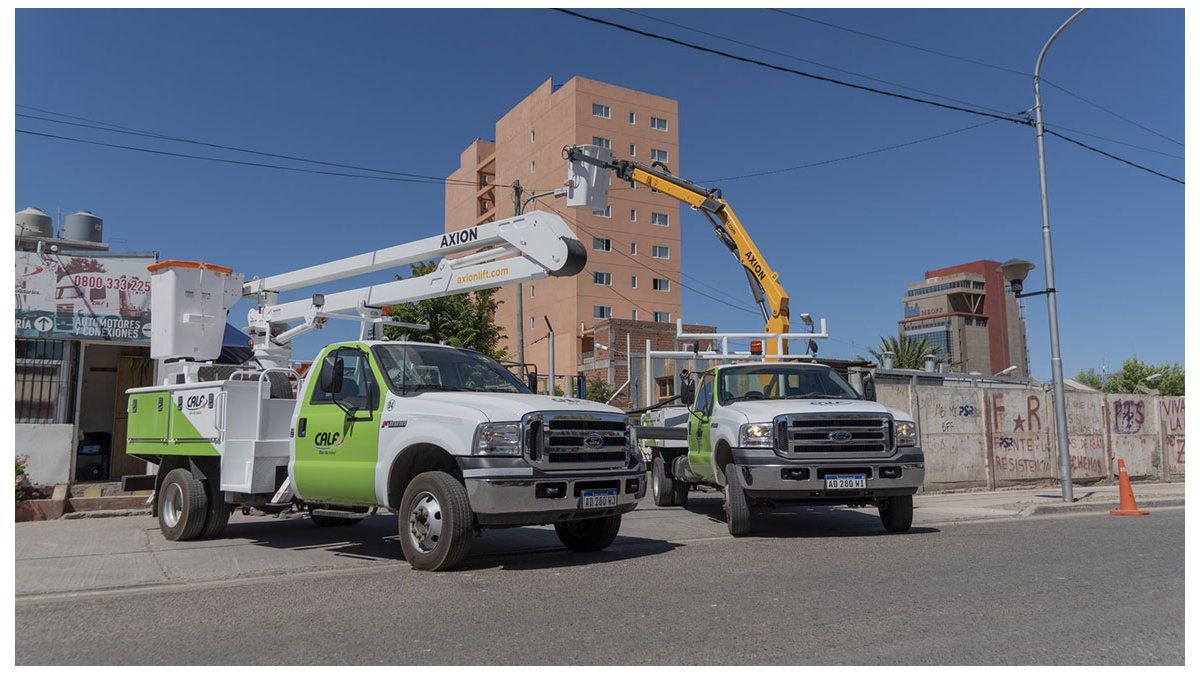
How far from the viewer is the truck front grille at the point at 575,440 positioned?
7480 mm

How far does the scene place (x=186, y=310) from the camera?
34.8 ft

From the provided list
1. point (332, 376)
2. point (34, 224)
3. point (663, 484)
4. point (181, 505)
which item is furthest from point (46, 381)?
point (663, 484)

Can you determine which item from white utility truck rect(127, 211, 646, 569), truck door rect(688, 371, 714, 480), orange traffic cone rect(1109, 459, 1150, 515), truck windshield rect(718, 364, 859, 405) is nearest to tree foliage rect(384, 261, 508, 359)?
truck door rect(688, 371, 714, 480)

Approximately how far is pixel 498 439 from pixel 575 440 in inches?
30.4

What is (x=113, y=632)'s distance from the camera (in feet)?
17.7

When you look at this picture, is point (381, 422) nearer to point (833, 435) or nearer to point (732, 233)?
point (833, 435)

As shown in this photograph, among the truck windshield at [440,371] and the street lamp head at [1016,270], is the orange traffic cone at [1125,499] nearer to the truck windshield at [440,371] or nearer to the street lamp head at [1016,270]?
the street lamp head at [1016,270]

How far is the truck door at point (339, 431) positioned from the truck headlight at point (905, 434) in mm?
5894

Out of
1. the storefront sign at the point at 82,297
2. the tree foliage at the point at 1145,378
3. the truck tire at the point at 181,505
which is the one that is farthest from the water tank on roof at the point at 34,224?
the tree foliage at the point at 1145,378

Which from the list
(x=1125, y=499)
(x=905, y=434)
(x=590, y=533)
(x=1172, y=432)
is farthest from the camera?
(x=1172, y=432)

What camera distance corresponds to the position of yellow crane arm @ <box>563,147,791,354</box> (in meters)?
17.9
